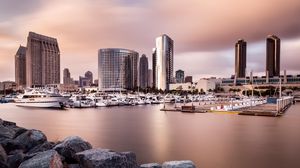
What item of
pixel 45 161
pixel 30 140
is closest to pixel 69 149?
pixel 45 161

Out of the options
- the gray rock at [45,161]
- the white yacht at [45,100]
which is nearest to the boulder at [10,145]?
the gray rock at [45,161]

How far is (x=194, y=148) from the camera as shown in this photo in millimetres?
28609

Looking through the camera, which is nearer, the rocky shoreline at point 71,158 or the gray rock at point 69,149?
the rocky shoreline at point 71,158

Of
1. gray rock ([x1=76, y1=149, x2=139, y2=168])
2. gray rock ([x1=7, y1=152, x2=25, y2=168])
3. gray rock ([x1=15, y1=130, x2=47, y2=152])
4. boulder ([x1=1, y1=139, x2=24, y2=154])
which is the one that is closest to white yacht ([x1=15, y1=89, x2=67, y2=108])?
gray rock ([x1=15, y1=130, x2=47, y2=152])

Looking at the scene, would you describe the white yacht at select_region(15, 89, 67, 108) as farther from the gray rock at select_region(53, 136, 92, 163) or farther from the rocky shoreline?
the gray rock at select_region(53, 136, 92, 163)

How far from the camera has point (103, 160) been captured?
1102cm

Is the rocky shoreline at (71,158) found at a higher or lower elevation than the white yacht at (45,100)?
higher

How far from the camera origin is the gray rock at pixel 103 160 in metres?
11.0

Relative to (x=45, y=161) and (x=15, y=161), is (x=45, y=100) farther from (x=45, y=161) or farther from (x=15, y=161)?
(x=45, y=161)

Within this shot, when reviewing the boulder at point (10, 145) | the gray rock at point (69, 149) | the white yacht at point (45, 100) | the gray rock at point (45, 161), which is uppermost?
the gray rock at point (45, 161)

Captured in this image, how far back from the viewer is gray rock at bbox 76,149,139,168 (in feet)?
36.1

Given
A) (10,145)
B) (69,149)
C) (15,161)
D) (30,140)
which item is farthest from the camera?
(30,140)

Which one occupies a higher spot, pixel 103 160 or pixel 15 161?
pixel 103 160

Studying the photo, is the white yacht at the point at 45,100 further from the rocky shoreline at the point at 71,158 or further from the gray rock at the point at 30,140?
the rocky shoreline at the point at 71,158
